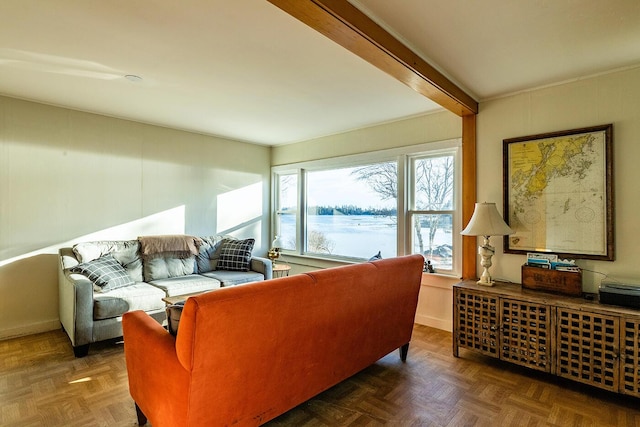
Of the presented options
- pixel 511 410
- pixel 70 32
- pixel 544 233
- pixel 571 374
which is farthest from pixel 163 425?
pixel 544 233

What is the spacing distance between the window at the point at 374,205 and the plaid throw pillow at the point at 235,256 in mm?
996

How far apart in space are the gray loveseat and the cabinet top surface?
2.50 meters

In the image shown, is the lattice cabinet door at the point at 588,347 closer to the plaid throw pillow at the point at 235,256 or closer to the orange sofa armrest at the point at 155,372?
the orange sofa armrest at the point at 155,372

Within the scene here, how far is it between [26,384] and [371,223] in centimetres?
352

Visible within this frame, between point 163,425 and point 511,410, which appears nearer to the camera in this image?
point 163,425

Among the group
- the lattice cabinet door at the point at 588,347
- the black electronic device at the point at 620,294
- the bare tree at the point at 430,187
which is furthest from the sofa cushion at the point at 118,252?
the black electronic device at the point at 620,294

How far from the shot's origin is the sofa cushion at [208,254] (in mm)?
4149

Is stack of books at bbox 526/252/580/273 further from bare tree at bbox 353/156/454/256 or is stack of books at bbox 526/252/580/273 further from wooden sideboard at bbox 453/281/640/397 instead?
bare tree at bbox 353/156/454/256

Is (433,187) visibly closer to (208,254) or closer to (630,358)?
(630,358)

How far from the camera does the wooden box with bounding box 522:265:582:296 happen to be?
2496 millimetres

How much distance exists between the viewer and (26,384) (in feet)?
7.74

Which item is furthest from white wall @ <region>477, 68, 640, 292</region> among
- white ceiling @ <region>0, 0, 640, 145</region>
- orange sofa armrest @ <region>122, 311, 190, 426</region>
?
orange sofa armrest @ <region>122, 311, 190, 426</region>

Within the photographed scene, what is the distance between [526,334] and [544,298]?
31 centimetres

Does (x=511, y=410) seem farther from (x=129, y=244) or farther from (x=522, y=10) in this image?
(x=129, y=244)
